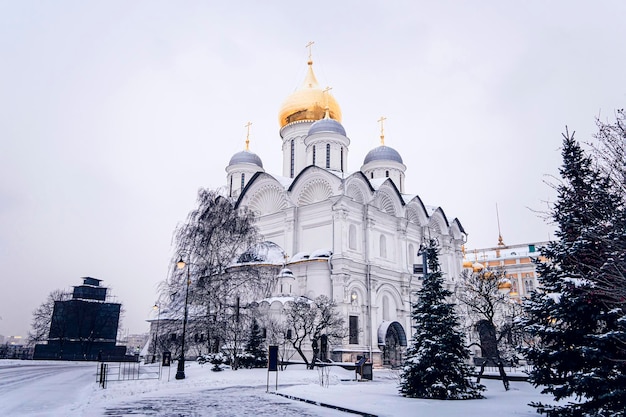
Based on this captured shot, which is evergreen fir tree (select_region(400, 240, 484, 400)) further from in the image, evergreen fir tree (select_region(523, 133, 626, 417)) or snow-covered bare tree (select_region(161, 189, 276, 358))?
snow-covered bare tree (select_region(161, 189, 276, 358))

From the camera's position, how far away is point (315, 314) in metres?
26.4

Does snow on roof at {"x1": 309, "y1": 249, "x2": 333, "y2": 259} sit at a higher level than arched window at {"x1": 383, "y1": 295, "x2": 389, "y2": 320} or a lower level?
higher

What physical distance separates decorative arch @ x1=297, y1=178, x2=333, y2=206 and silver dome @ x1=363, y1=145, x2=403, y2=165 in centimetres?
1199

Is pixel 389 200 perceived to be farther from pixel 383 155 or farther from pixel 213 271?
pixel 213 271

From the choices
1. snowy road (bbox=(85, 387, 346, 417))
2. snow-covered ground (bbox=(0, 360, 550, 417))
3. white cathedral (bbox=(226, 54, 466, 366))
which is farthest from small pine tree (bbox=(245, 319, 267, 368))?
snowy road (bbox=(85, 387, 346, 417))

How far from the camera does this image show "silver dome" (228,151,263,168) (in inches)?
1751

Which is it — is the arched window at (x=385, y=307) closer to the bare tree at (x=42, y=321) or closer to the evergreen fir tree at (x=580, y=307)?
the evergreen fir tree at (x=580, y=307)

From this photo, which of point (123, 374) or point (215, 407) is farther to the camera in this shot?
point (123, 374)

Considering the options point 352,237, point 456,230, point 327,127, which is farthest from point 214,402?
point 456,230

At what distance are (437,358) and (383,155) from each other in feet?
106

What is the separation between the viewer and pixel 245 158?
44656mm

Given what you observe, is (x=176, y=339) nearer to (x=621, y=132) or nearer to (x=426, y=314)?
(x=426, y=314)

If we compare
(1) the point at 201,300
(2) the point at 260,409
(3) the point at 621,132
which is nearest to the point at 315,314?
(1) the point at 201,300

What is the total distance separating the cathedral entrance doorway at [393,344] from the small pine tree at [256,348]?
31.1ft
